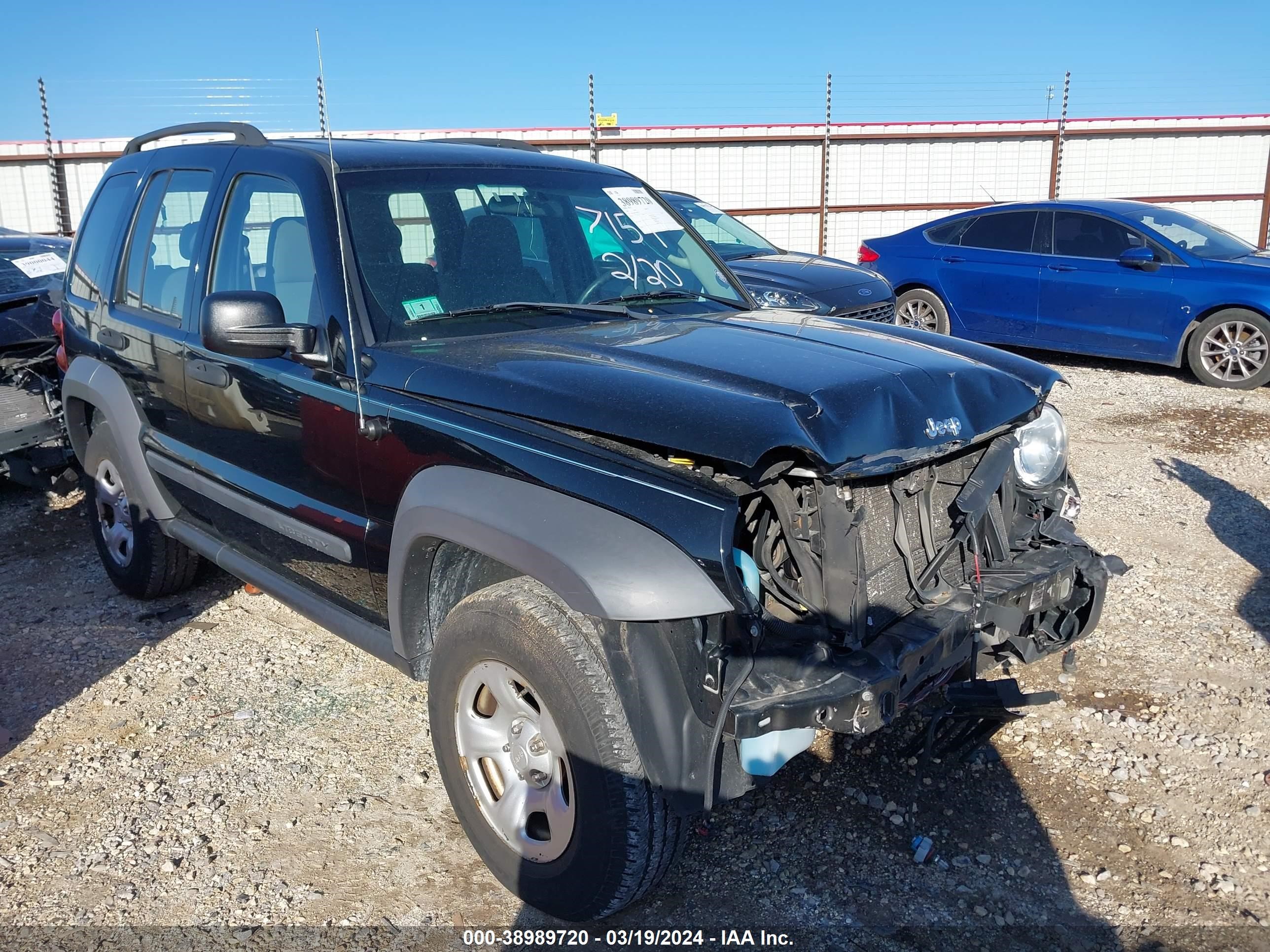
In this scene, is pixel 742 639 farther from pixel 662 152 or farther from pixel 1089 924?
pixel 662 152

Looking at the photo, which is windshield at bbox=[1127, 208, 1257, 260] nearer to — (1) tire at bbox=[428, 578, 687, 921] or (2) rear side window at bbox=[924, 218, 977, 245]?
(2) rear side window at bbox=[924, 218, 977, 245]

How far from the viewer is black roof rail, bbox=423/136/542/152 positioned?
13.7ft

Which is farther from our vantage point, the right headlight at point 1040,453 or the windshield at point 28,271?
the windshield at point 28,271

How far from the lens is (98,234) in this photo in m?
4.68

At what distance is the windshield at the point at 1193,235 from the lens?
929 centimetres

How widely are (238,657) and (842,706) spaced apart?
3.02 metres

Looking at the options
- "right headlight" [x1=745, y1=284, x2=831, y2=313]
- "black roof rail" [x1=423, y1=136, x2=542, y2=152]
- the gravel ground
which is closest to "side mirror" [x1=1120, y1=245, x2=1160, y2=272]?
"right headlight" [x1=745, y1=284, x2=831, y2=313]

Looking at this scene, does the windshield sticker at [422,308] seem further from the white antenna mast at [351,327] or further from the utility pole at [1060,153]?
the utility pole at [1060,153]

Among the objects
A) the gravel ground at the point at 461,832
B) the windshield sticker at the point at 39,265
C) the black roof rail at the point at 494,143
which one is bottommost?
the gravel ground at the point at 461,832

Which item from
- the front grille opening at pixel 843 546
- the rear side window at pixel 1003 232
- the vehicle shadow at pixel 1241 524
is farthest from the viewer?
the rear side window at pixel 1003 232

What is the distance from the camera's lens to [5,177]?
1545 cm

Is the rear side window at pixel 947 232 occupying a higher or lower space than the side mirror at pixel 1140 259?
higher

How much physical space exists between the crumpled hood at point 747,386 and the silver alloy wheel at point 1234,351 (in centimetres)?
699

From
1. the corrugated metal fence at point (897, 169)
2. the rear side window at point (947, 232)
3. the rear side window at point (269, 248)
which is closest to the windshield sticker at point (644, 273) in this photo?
the rear side window at point (269, 248)
